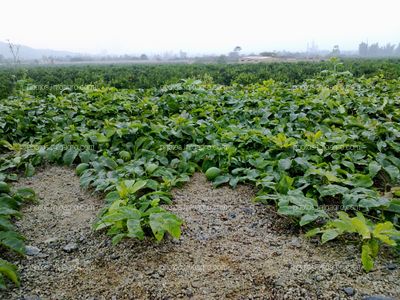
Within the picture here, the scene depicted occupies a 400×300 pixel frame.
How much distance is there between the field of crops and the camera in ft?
5.84

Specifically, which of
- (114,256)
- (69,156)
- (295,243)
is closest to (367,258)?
(295,243)

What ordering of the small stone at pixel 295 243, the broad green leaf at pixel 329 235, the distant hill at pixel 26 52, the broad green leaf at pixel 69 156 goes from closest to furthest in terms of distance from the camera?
the broad green leaf at pixel 329 235 → the small stone at pixel 295 243 → the broad green leaf at pixel 69 156 → the distant hill at pixel 26 52

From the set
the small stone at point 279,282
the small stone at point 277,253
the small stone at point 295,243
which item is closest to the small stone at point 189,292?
the small stone at point 279,282

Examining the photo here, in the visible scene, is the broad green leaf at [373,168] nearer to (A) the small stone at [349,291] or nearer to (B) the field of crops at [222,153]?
(B) the field of crops at [222,153]

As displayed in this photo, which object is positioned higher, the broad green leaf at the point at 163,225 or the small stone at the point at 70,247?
the broad green leaf at the point at 163,225

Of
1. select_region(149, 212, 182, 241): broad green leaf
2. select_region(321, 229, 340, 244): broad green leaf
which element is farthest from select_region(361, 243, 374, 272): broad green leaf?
select_region(149, 212, 182, 241): broad green leaf

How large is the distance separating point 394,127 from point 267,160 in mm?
1371

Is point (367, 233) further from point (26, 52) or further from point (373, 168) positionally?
point (26, 52)

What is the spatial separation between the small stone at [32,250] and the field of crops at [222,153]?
84mm

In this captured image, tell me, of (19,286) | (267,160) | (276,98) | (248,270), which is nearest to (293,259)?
(248,270)

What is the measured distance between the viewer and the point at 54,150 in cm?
293

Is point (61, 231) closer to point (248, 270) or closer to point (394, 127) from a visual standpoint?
point (248, 270)

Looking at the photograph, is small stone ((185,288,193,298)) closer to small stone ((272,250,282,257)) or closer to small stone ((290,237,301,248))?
small stone ((272,250,282,257))

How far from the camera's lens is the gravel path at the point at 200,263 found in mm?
1469
